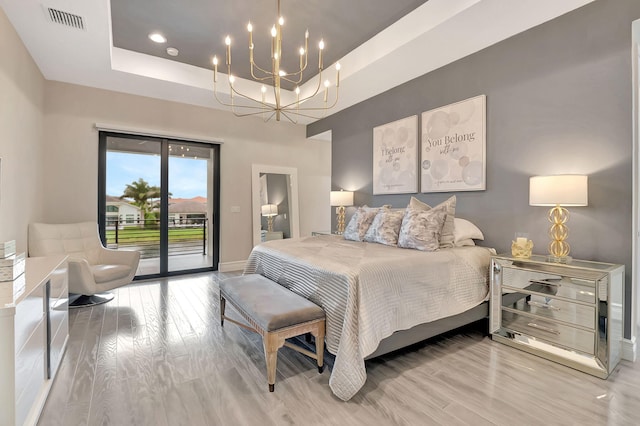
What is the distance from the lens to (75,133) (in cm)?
410

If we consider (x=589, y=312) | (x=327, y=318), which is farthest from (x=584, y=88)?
(x=327, y=318)

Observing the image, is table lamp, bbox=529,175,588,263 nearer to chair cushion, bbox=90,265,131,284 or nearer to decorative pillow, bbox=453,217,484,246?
decorative pillow, bbox=453,217,484,246

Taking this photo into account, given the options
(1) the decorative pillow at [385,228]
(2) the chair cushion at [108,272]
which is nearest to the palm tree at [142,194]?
(2) the chair cushion at [108,272]

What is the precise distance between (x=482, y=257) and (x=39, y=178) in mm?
5133

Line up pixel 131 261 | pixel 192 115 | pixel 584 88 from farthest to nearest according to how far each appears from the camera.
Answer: pixel 192 115, pixel 131 261, pixel 584 88

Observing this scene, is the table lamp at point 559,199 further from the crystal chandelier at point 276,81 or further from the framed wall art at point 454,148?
the crystal chandelier at point 276,81

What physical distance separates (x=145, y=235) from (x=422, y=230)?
13.5 feet

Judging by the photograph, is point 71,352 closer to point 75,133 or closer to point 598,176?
point 75,133

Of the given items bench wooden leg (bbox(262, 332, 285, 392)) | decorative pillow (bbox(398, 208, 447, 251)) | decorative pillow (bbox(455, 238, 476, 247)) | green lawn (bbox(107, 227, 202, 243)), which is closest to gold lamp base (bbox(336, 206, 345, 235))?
decorative pillow (bbox(398, 208, 447, 251))

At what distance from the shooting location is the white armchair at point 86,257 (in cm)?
318

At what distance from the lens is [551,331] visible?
2.28 meters

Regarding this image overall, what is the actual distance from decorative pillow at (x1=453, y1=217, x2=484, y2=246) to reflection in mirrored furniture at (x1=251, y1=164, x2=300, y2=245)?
11.3 feet

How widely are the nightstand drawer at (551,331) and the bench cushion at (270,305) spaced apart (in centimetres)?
168

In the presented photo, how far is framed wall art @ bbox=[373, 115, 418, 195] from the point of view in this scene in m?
3.93
